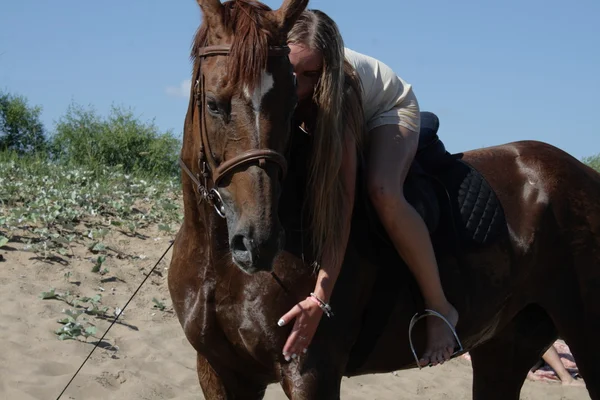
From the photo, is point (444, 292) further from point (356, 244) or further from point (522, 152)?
point (522, 152)

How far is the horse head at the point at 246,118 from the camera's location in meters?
2.49

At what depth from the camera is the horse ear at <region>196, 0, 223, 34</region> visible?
9.00 feet

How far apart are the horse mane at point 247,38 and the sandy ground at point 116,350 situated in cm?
290

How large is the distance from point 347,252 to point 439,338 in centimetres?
66

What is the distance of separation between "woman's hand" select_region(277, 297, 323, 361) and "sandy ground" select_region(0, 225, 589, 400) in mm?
2422

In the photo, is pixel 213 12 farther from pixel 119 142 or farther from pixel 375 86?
pixel 119 142

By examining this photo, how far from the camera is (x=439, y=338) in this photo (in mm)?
3414

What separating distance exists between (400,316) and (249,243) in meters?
1.20

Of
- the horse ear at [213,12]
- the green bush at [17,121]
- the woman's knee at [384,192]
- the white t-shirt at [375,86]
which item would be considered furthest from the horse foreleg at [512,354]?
the green bush at [17,121]

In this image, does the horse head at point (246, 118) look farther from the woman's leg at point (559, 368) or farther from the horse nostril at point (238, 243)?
the woman's leg at point (559, 368)

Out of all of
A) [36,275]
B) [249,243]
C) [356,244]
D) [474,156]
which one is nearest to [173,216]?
[36,275]

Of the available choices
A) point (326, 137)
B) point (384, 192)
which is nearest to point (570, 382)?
point (384, 192)

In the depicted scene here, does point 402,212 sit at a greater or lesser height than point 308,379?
greater

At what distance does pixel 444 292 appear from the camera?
11.6ft
